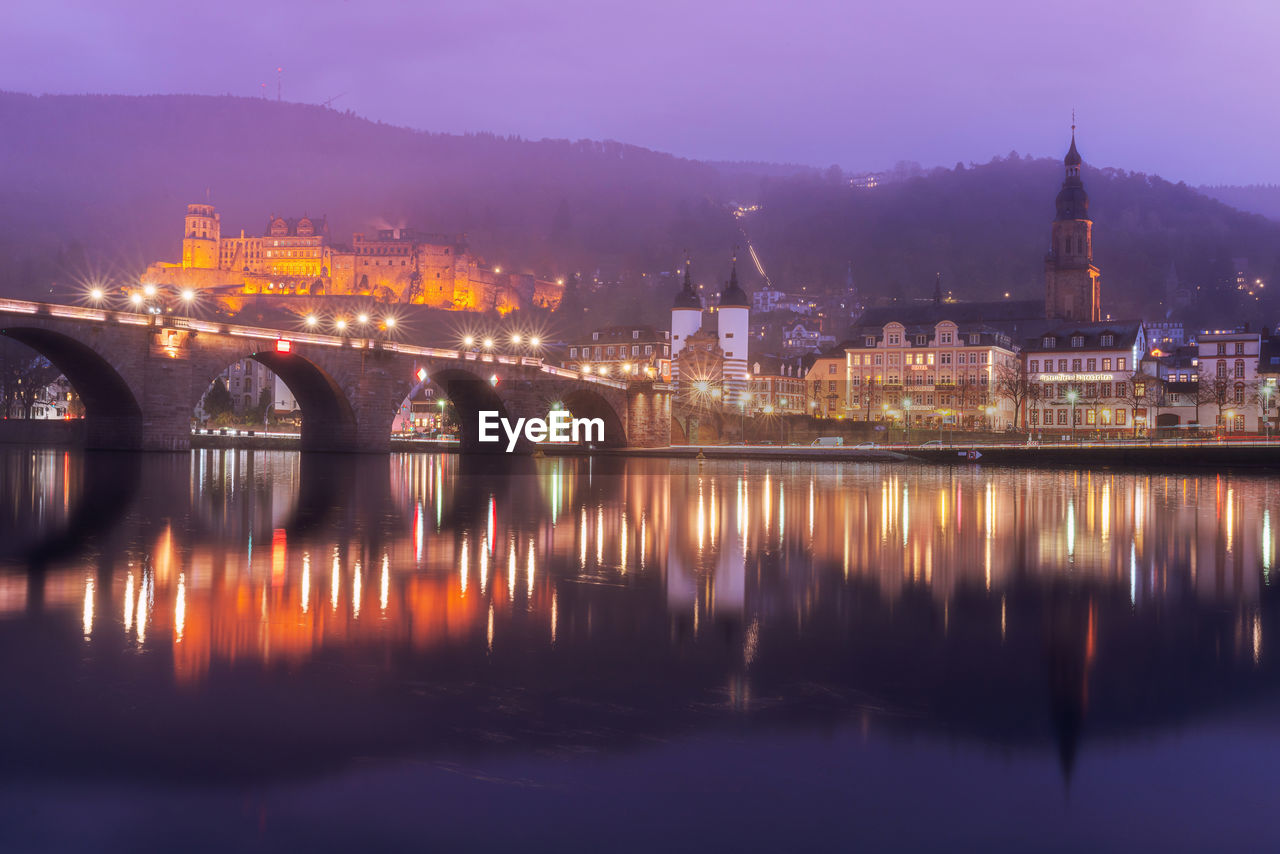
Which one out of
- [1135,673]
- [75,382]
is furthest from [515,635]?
[75,382]

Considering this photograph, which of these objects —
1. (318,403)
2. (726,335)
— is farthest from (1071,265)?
(318,403)

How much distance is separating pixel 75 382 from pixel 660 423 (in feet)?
149

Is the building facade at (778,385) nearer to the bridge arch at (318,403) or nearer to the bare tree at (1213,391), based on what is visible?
the bare tree at (1213,391)

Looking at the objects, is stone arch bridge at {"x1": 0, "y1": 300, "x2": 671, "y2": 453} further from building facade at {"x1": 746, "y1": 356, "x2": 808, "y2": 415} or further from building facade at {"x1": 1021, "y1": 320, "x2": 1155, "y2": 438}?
building facade at {"x1": 1021, "y1": 320, "x2": 1155, "y2": 438}

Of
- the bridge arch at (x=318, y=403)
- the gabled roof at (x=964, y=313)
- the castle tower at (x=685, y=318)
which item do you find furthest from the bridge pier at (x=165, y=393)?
the gabled roof at (x=964, y=313)

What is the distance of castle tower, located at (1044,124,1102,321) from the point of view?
4884 inches

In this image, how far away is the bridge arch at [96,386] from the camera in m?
47.2

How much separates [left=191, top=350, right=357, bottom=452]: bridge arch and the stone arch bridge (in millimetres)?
84

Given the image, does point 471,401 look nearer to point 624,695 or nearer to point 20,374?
point 20,374

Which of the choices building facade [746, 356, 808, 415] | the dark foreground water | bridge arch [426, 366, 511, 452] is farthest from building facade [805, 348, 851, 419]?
the dark foreground water

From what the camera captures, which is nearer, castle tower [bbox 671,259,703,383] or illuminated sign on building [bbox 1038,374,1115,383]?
illuminated sign on building [bbox 1038,374,1115,383]

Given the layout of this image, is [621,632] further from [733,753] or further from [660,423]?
[660,423]

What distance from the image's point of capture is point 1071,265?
124 metres

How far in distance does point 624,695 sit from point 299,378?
185 ft
